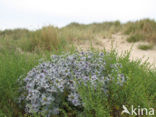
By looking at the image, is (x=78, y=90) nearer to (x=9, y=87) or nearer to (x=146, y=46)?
(x=9, y=87)

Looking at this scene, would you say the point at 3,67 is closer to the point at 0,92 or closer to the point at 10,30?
the point at 0,92

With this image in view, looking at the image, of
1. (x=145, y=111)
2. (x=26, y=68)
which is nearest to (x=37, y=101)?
(x=26, y=68)

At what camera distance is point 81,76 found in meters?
2.61

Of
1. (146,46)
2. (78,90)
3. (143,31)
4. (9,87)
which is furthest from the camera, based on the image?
(143,31)

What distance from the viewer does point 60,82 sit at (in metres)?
2.40

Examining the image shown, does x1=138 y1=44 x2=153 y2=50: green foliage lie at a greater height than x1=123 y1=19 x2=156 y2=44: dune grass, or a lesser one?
lesser

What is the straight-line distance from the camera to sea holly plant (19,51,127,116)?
7.71 feet

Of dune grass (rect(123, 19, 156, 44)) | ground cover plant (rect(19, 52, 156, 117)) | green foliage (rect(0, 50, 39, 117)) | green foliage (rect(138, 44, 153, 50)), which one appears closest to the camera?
ground cover plant (rect(19, 52, 156, 117))

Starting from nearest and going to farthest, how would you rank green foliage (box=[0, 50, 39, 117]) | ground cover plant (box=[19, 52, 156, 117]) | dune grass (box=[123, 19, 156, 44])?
1. ground cover plant (box=[19, 52, 156, 117])
2. green foliage (box=[0, 50, 39, 117])
3. dune grass (box=[123, 19, 156, 44])

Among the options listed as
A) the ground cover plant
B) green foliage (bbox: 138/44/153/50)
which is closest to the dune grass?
green foliage (bbox: 138/44/153/50)

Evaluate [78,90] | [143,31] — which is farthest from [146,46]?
[78,90]

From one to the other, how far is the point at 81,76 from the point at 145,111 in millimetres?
866

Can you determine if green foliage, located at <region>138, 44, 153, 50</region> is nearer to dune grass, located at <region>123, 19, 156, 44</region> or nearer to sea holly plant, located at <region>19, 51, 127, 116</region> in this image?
dune grass, located at <region>123, 19, 156, 44</region>

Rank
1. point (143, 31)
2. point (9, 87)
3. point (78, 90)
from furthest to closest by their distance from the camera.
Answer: point (143, 31) < point (9, 87) < point (78, 90)
